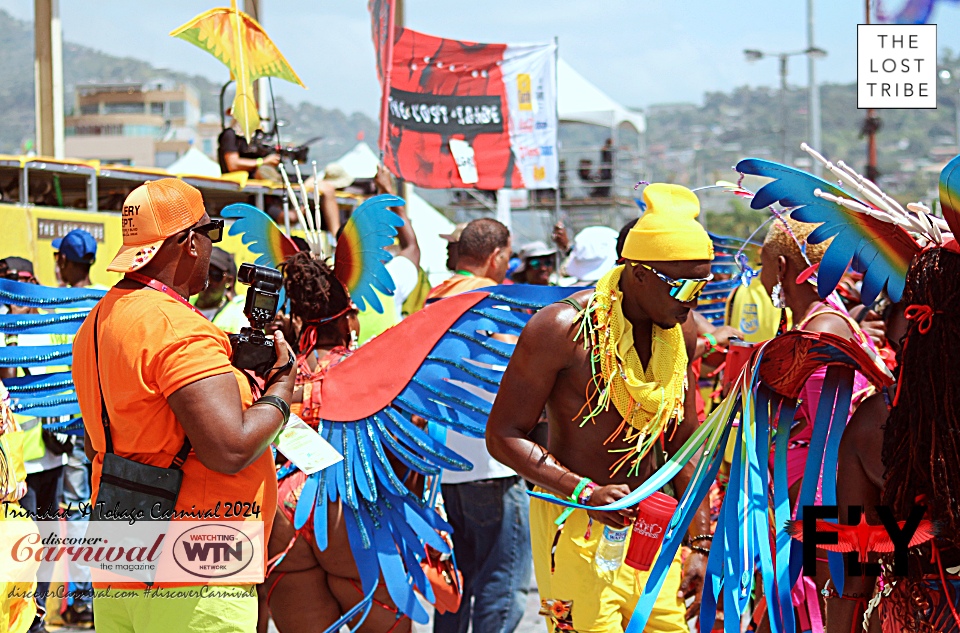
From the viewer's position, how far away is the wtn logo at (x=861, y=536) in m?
2.45

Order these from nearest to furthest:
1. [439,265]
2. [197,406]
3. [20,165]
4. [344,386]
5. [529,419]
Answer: [197,406] < [529,419] < [344,386] < [20,165] < [439,265]

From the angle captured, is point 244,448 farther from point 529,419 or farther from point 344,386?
point 344,386

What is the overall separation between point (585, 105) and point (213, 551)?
1699 cm

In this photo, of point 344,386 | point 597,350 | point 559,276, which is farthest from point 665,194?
point 559,276

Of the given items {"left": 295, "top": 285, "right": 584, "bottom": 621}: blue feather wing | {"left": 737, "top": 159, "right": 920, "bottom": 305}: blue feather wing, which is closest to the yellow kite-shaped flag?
{"left": 295, "top": 285, "right": 584, "bottom": 621}: blue feather wing

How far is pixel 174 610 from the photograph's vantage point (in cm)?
282

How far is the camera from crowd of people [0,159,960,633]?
248cm

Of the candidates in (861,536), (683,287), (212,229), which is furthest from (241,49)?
(861,536)

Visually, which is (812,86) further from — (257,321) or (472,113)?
(257,321)

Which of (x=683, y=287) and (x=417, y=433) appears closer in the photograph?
(x=683, y=287)

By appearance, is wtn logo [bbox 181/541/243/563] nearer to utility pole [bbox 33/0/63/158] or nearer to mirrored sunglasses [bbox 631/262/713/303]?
mirrored sunglasses [bbox 631/262/713/303]

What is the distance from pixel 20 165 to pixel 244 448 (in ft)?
18.7

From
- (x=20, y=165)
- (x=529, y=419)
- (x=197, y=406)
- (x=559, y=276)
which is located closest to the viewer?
(x=197, y=406)

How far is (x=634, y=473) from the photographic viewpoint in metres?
3.55
